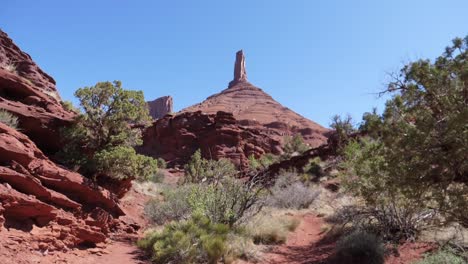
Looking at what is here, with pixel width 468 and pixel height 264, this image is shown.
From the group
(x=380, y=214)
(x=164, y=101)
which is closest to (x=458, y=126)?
(x=380, y=214)

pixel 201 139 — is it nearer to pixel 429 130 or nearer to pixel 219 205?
pixel 219 205

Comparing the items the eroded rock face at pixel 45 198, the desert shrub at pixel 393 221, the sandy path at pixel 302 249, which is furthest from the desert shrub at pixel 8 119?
the desert shrub at pixel 393 221

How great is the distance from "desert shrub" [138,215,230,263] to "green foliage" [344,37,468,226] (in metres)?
4.45

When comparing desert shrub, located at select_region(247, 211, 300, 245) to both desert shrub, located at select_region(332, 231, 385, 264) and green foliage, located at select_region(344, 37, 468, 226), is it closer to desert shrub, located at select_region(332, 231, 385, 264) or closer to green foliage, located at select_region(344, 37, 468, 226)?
desert shrub, located at select_region(332, 231, 385, 264)

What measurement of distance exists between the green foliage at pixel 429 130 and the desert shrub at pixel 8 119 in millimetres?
10533

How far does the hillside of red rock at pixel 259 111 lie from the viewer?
76.8m

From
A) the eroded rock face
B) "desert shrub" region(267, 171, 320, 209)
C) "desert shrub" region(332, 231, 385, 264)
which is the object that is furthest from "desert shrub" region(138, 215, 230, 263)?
"desert shrub" region(267, 171, 320, 209)

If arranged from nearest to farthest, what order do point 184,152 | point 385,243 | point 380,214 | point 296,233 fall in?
point 385,243
point 380,214
point 296,233
point 184,152

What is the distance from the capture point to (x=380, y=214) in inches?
423

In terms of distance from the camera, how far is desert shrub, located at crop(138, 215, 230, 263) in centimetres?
883

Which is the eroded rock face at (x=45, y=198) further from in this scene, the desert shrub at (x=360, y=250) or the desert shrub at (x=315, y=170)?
the desert shrub at (x=315, y=170)

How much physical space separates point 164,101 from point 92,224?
356 ft

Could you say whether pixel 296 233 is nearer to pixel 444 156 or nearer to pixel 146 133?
pixel 444 156

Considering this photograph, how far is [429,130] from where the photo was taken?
593 centimetres
